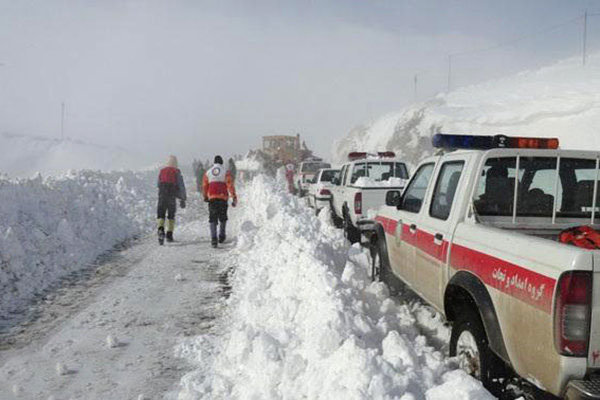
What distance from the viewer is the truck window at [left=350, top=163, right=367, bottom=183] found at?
39.1ft

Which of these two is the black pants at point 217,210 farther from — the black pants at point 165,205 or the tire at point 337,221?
the tire at point 337,221

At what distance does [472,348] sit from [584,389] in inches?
42.3

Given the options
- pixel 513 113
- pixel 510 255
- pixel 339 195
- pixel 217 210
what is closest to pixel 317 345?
pixel 510 255

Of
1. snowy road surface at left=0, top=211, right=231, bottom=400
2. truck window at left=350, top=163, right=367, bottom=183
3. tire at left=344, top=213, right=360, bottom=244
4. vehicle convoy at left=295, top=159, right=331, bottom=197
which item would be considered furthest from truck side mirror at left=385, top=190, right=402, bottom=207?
vehicle convoy at left=295, top=159, right=331, bottom=197

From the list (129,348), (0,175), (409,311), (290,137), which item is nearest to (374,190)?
(409,311)

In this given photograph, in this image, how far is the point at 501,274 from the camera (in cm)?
321

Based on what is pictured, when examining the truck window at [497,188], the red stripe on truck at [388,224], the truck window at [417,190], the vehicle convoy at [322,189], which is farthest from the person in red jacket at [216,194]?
the truck window at [497,188]

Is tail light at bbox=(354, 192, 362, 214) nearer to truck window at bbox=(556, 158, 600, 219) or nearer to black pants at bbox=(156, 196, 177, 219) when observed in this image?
black pants at bbox=(156, 196, 177, 219)

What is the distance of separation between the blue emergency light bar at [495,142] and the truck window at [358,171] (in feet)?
24.3

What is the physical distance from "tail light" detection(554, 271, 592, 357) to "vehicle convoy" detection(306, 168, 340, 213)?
1244 cm

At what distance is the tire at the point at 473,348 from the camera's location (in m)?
3.38

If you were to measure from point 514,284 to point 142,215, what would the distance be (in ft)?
45.7

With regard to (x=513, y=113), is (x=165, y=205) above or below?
below

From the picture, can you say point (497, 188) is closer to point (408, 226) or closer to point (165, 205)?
point (408, 226)
